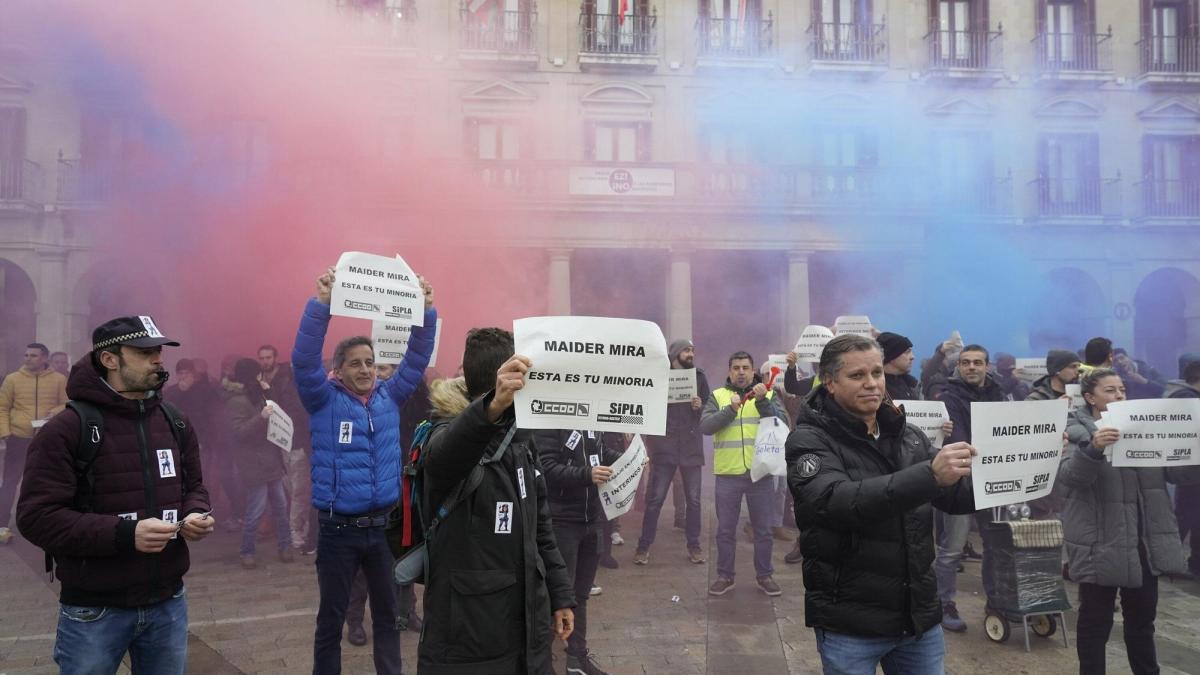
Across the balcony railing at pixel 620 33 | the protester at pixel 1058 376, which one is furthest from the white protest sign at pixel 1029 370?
the balcony railing at pixel 620 33

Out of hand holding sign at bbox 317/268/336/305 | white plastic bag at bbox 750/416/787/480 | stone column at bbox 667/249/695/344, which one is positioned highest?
stone column at bbox 667/249/695/344

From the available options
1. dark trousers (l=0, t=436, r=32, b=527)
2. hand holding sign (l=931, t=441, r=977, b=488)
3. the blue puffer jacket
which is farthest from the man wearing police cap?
dark trousers (l=0, t=436, r=32, b=527)

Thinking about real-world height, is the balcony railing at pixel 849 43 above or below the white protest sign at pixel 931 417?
above

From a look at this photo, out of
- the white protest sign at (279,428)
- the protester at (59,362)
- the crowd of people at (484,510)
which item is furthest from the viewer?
the protester at (59,362)

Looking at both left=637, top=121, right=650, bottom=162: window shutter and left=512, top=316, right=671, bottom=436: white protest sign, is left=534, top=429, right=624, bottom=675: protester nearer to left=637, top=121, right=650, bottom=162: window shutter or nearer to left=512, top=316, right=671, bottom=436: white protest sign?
left=512, top=316, right=671, bottom=436: white protest sign

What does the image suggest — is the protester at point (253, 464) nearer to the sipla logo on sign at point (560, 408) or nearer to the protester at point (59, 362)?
the protester at point (59, 362)

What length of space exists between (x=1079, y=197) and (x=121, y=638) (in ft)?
61.2

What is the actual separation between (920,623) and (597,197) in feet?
39.7

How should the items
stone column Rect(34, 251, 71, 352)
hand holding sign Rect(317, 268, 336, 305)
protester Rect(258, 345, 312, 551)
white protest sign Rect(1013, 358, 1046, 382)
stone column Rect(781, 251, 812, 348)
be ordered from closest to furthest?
hand holding sign Rect(317, 268, 336, 305)
protester Rect(258, 345, 312, 551)
white protest sign Rect(1013, 358, 1046, 382)
stone column Rect(34, 251, 71, 352)
stone column Rect(781, 251, 812, 348)

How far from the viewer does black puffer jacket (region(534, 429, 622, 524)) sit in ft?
12.8

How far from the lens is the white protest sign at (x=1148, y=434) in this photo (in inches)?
133

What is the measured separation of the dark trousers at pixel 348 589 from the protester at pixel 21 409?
5.53 meters

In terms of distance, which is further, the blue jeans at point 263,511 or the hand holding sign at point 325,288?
the blue jeans at point 263,511

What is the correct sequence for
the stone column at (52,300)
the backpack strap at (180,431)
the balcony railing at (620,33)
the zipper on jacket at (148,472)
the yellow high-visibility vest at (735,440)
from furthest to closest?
the balcony railing at (620,33), the stone column at (52,300), the yellow high-visibility vest at (735,440), the backpack strap at (180,431), the zipper on jacket at (148,472)
